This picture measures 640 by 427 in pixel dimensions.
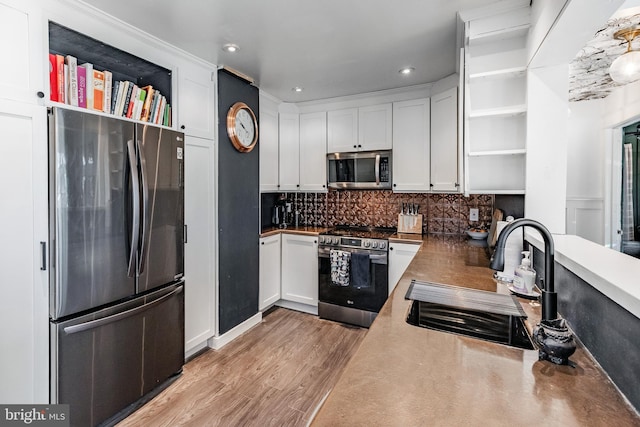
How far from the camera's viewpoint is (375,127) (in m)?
3.30

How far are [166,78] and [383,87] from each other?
2077mm

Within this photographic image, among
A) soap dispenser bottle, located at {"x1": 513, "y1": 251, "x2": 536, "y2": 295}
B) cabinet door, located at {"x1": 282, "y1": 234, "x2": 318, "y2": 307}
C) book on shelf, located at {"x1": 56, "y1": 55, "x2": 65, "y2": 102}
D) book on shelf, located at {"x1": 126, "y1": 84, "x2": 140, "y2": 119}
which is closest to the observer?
soap dispenser bottle, located at {"x1": 513, "y1": 251, "x2": 536, "y2": 295}

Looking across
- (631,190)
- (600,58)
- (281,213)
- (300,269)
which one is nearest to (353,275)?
(300,269)

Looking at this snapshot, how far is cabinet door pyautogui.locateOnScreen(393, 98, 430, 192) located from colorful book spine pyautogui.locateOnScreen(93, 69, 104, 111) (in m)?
2.56

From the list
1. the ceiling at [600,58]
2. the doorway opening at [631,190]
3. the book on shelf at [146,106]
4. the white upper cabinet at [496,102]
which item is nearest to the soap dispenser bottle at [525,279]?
the white upper cabinet at [496,102]

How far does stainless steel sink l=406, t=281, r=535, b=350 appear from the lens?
1170 millimetres

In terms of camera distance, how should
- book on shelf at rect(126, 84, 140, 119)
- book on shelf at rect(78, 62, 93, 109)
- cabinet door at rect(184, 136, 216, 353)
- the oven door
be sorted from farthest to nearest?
the oven door
cabinet door at rect(184, 136, 216, 353)
book on shelf at rect(126, 84, 140, 119)
book on shelf at rect(78, 62, 93, 109)

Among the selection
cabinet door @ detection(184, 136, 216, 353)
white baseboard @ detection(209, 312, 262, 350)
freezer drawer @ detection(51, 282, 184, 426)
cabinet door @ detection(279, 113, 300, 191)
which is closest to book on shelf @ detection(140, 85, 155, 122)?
cabinet door @ detection(184, 136, 216, 353)

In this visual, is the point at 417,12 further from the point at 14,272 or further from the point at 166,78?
the point at 14,272

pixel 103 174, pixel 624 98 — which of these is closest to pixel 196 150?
pixel 103 174

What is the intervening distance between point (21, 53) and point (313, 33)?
1626 millimetres

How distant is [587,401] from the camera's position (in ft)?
2.20

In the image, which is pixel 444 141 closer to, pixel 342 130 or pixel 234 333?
pixel 342 130

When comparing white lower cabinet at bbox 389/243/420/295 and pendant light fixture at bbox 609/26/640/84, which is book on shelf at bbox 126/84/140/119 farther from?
pendant light fixture at bbox 609/26/640/84
